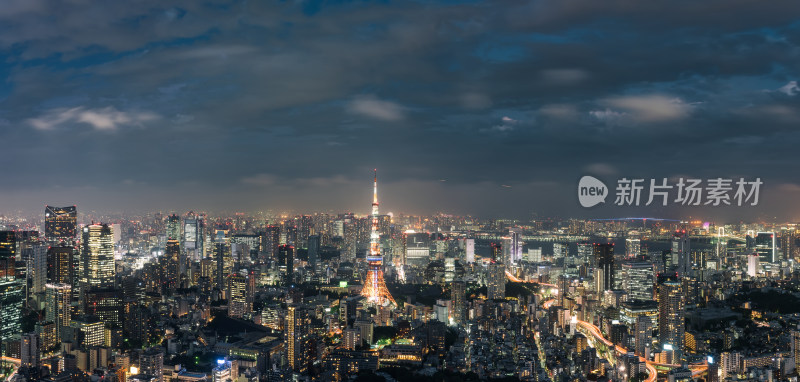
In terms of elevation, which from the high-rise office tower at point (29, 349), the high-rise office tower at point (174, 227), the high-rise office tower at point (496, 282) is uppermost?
the high-rise office tower at point (174, 227)

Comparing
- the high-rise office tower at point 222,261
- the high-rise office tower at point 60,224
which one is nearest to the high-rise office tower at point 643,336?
the high-rise office tower at point 222,261

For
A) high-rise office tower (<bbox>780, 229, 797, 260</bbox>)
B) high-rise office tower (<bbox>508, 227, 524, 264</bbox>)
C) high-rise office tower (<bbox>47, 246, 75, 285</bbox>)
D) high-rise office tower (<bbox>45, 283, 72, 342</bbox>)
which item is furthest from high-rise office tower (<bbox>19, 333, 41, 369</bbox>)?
high-rise office tower (<bbox>780, 229, 797, 260</bbox>)

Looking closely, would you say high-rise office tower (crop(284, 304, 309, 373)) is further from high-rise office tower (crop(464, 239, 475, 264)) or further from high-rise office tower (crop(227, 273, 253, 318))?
high-rise office tower (crop(464, 239, 475, 264))

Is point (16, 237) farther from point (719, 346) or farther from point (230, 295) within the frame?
point (719, 346)

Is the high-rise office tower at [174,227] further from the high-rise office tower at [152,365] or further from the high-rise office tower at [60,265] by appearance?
the high-rise office tower at [152,365]

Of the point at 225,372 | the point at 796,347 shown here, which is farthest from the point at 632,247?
the point at 225,372

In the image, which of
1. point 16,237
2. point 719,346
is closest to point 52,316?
point 16,237

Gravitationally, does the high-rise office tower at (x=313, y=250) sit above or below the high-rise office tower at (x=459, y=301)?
above
